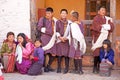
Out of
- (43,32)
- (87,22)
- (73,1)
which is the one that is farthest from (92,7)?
(43,32)

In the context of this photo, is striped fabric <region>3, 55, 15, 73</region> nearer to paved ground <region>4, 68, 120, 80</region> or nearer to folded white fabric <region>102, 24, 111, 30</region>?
paved ground <region>4, 68, 120, 80</region>

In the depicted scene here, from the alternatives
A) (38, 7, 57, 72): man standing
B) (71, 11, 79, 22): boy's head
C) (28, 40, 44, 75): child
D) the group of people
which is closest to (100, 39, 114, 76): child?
the group of people

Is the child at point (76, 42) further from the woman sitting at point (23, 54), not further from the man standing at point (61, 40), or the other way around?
the woman sitting at point (23, 54)

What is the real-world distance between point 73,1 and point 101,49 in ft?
14.1

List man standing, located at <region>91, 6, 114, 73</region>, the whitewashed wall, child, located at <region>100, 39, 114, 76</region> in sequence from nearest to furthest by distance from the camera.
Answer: child, located at <region>100, 39, 114, 76</region> → man standing, located at <region>91, 6, 114, 73</region> → the whitewashed wall

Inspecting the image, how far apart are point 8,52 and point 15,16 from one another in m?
1.07

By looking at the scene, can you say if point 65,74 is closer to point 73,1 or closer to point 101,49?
point 101,49

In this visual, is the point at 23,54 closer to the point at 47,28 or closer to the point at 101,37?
the point at 47,28

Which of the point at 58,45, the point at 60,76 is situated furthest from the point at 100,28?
the point at 60,76

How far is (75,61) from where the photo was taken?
33.3ft

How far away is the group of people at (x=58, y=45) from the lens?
9.99 m

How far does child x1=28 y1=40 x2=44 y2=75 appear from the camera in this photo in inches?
391

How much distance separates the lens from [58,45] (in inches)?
406

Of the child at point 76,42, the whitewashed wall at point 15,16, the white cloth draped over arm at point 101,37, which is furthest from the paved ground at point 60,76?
the whitewashed wall at point 15,16
